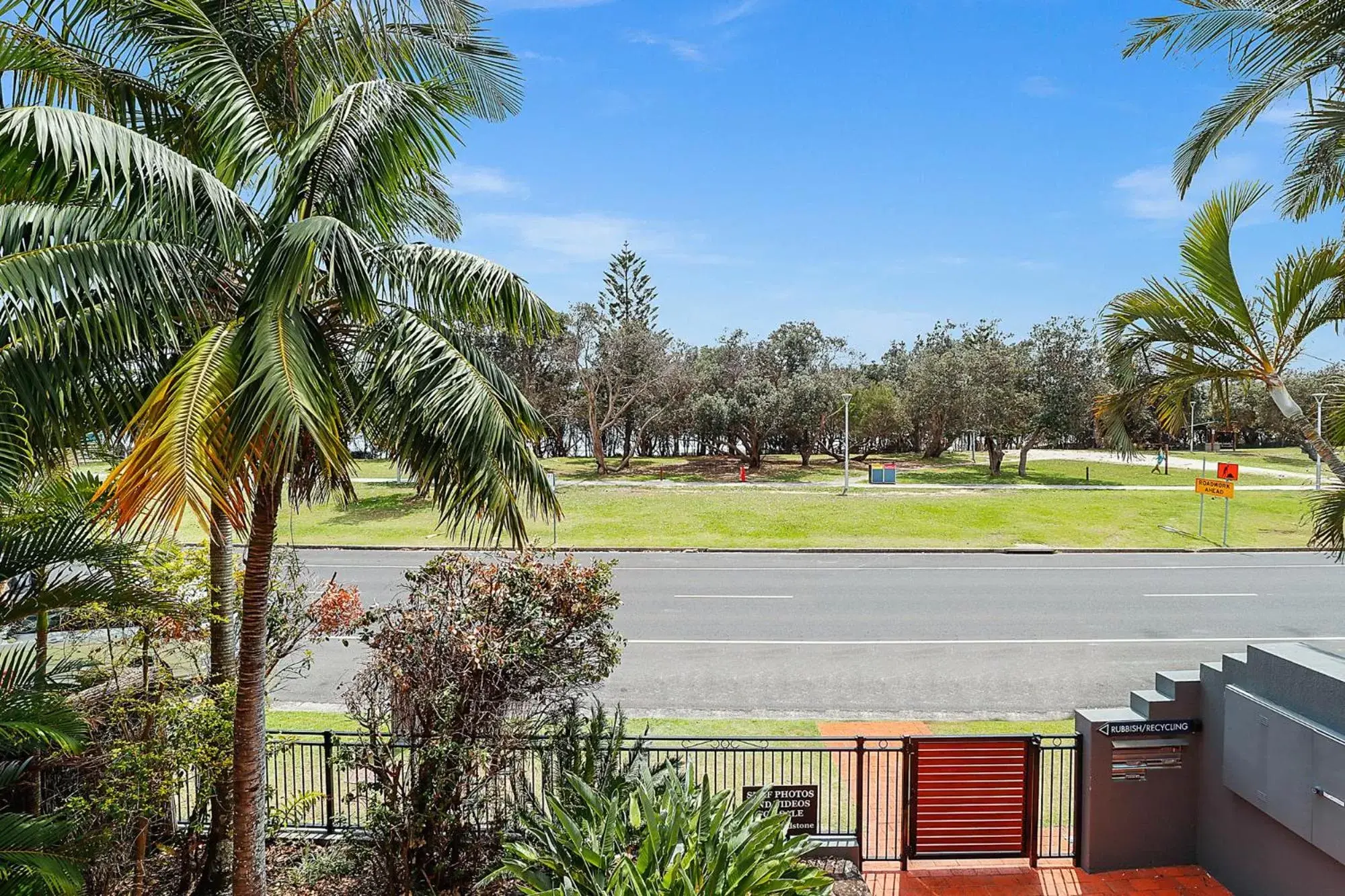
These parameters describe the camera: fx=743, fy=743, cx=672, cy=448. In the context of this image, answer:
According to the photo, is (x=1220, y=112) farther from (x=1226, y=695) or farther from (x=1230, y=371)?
(x=1226, y=695)

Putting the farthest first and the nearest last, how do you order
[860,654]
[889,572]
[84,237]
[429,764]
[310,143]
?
[889,572] → [860,654] → [429,764] → [310,143] → [84,237]

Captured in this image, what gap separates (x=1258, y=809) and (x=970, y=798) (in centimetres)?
226

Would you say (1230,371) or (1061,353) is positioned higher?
(1061,353)

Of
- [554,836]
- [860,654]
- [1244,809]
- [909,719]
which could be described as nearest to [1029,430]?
[860,654]

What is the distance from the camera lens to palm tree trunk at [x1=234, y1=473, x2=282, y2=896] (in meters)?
5.02

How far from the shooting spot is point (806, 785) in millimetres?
6453

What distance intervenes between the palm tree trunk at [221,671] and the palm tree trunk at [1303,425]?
8313mm

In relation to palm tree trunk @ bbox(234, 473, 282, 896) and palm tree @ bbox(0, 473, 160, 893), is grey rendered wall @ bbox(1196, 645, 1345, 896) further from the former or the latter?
palm tree @ bbox(0, 473, 160, 893)

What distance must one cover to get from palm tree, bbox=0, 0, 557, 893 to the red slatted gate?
173 inches

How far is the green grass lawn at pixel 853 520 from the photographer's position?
2319cm

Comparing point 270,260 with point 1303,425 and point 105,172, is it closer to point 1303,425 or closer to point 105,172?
point 105,172

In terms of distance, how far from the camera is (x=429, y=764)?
18.7ft

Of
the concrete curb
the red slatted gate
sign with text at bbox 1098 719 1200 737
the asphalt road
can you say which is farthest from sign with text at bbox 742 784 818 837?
the concrete curb

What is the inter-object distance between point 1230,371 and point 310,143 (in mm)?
6905
